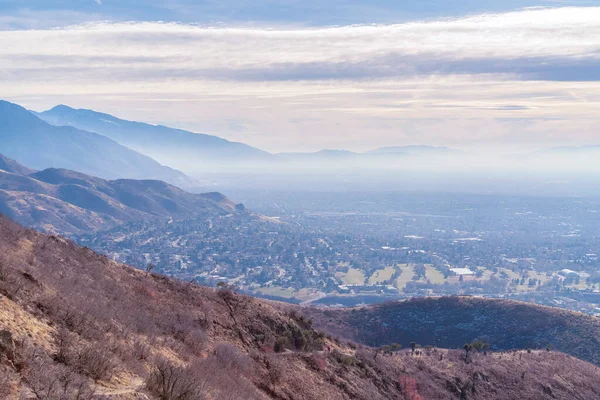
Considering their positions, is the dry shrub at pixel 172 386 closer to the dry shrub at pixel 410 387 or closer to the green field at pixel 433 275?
the dry shrub at pixel 410 387

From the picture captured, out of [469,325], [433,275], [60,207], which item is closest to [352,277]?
[433,275]

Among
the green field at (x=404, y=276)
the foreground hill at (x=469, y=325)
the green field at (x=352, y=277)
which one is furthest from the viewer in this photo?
the green field at (x=352, y=277)

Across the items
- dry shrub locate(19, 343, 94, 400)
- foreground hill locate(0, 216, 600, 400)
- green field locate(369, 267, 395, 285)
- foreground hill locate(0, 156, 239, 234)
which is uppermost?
dry shrub locate(19, 343, 94, 400)

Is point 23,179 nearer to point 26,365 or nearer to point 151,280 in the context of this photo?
point 151,280

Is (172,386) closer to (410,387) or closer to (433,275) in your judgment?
(410,387)

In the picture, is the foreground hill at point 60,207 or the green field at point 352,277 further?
the foreground hill at point 60,207

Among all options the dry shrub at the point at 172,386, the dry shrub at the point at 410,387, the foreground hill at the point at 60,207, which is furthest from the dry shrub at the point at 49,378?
the foreground hill at the point at 60,207

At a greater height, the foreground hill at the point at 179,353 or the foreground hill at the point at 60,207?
the foreground hill at the point at 179,353

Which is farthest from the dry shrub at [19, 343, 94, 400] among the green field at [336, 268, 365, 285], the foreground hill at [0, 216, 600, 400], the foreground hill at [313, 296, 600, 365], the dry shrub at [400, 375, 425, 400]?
the green field at [336, 268, 365, 285]

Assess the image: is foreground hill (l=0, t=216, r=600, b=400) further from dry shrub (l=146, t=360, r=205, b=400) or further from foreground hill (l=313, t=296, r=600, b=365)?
foreground hill (l=313, t=296, r=600, b=365)
